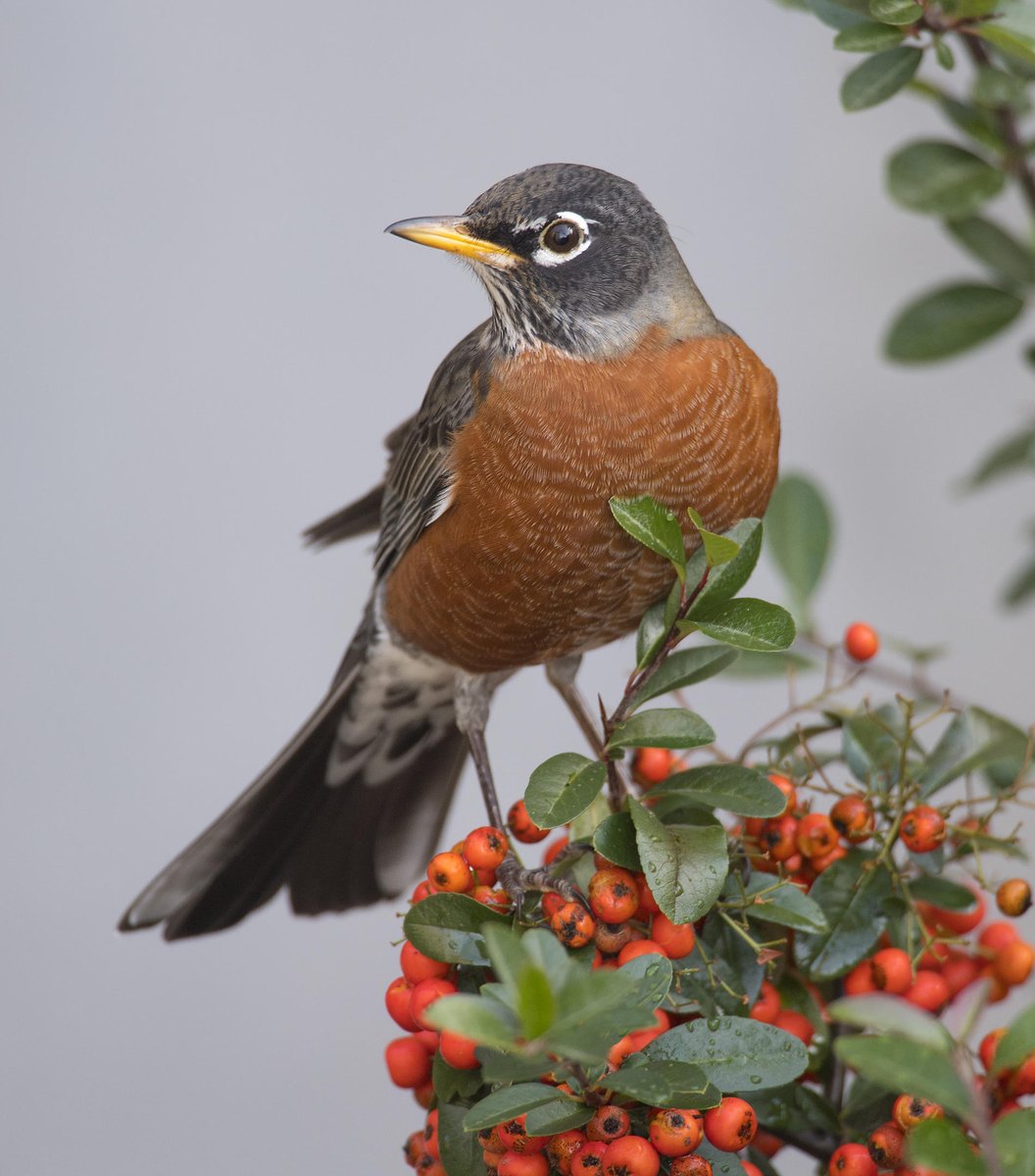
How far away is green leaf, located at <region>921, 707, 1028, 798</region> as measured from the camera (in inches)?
47.1

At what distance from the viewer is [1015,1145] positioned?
0.69m

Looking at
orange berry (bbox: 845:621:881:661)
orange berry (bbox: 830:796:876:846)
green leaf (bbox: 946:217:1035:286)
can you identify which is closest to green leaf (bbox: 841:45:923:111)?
green leaf (bbox: 946:217:1035:286)

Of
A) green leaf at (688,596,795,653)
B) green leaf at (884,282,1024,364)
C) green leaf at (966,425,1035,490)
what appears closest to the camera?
green leaf at (688,596,795,653)

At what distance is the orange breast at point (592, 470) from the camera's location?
1.28 meters

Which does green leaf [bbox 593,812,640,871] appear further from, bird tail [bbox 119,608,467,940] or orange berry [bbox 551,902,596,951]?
bird tail [bbox 119,608,467,940]

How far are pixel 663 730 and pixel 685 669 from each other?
0.09 metres

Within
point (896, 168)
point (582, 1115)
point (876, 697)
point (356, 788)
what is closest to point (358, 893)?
point (356, 788)

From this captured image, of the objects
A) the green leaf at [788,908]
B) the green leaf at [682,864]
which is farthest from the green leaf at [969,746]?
the green leaf at [682,864]

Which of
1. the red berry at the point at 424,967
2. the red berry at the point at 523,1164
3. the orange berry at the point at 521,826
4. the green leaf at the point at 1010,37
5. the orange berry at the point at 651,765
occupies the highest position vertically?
the green leaf at the point at 1010,37

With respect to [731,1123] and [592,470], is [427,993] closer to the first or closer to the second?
[731,1123]

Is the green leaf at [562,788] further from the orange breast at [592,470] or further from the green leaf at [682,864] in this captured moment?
the orange breast at [592,470]

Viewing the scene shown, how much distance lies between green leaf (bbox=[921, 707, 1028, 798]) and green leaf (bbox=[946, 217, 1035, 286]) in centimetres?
58

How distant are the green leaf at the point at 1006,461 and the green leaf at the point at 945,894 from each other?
2.16 feet

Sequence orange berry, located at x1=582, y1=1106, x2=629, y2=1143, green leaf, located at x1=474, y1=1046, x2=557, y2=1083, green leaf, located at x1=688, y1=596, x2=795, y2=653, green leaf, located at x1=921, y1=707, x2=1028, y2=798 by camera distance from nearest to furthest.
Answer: green leaf, located at x1=474, y1=1046, x2=557, y2=1083 < orange berry, located at x1=582, y1=1106, x2=629, y2=1143 < green leaf, located at x1=688, y1=596, x2=795, y2=653 < green leaf, located at x1=921, y1=707, x2=1028, y2=798
